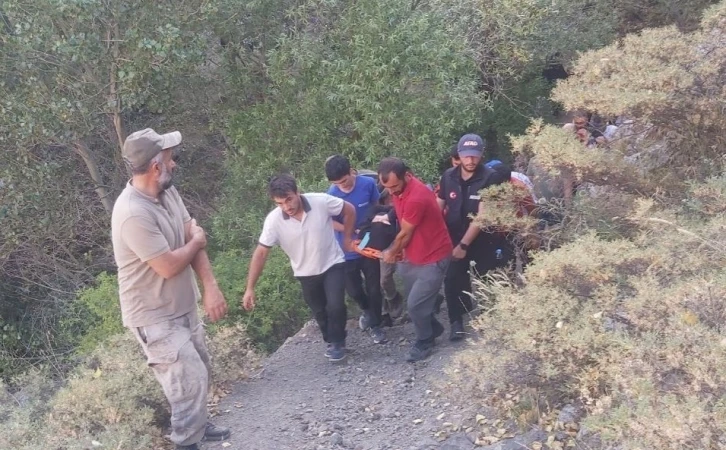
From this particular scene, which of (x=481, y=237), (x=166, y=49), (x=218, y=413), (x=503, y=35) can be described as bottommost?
(x=218, y=413)

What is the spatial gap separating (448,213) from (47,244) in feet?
27.5

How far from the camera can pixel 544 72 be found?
13.4 metres

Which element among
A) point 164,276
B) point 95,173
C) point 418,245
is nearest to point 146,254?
point 164,276

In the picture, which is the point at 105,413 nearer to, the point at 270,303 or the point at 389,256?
the point at 389,256

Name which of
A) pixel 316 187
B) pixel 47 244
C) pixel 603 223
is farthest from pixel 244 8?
pixel 603 223

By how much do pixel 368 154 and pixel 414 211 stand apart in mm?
3674

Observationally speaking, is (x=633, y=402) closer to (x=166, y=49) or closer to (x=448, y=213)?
(x=448, y=213)

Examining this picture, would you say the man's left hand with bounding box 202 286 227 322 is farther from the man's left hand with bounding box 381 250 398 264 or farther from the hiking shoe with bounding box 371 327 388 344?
the hiking shoe with bounding box 371 327 388 344

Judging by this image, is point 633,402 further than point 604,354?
No

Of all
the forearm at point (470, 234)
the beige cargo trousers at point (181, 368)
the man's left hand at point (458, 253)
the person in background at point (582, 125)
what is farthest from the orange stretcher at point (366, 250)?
the beige cargo trousers at point (181, 368)

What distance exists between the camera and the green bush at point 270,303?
26.5 feet

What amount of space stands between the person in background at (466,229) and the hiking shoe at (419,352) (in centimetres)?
32

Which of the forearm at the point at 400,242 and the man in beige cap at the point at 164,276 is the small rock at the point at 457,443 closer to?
the man in beige cap at the point at 164,276

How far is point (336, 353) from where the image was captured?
20.5 ft
